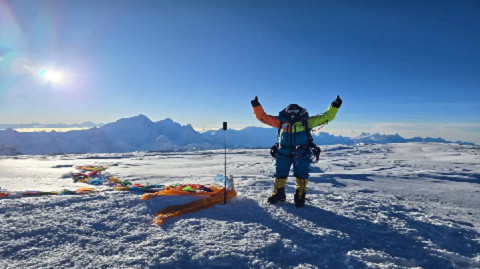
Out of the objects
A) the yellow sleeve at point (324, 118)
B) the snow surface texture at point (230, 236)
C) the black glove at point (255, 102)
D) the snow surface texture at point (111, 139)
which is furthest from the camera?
the snow surface texture at point (111, 139)

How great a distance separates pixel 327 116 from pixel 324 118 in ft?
0.23

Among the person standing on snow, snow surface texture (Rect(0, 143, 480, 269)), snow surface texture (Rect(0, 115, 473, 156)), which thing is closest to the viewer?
snow surface texture (Rect(0, 143, 480, 269))

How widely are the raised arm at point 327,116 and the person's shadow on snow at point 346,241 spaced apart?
1.71 m

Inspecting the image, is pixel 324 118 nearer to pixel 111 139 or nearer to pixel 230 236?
pixel 230 236

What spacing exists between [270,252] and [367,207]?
7.89 ft

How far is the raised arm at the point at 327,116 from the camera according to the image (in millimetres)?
4527

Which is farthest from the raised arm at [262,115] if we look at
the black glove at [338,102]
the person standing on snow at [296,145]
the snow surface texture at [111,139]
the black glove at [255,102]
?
the snow surface texture at [111,139]

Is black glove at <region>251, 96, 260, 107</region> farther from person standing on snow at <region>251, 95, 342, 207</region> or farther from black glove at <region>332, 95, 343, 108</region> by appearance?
black glove at <region>332, 95, 343, 108</region>

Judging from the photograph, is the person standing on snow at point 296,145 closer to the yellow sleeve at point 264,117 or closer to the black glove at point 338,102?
the black glove at point 338,102

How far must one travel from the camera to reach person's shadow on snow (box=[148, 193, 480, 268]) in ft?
7.51

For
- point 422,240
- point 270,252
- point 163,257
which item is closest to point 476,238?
point 422,240

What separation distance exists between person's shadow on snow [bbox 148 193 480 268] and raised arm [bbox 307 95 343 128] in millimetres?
1711

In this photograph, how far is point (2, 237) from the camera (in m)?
2.59

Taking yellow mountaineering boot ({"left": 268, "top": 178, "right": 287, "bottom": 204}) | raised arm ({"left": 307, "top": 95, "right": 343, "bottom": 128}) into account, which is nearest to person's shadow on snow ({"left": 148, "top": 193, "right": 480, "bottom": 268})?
yellow mountaineering boot ({"left": 268, "top": 178, "right": 287, "bottom": 204})
